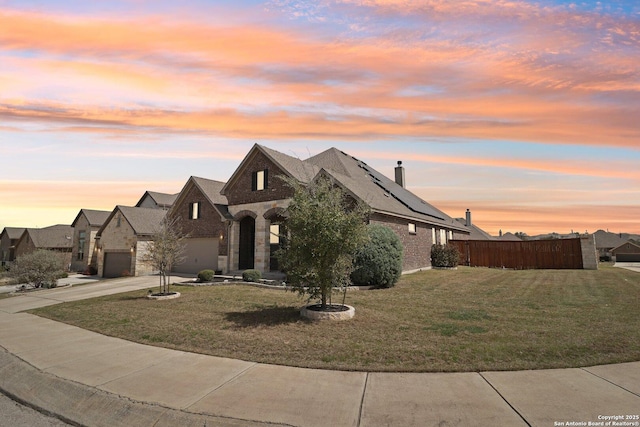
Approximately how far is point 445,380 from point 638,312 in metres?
8.47

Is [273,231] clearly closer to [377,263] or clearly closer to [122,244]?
[377,263]

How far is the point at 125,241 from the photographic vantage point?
2862 cm

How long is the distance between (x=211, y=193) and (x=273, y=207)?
6.89 meters

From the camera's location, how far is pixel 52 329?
9422 mm

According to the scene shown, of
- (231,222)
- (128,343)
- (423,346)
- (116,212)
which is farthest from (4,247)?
(423,346)

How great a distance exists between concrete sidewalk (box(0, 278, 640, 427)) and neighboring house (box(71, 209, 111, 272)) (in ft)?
114

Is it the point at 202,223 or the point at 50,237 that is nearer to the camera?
the point at 202,223

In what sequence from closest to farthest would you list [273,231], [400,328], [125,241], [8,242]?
1. [400,328]
2. [273,231]
3. [125,241]
4. [8,242]

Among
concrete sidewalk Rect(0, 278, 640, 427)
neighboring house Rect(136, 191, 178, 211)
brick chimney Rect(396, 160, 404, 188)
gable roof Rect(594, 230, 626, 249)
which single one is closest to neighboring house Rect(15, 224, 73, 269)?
neighboring house Rect(136, 191, 178, 211)

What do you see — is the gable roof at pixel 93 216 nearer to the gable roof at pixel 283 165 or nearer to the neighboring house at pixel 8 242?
the gable roof at pixel 283 165

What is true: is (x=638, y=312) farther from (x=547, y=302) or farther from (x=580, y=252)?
(x=580, y=252)

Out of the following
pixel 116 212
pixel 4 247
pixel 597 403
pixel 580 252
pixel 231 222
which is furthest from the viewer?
pixel 4 247

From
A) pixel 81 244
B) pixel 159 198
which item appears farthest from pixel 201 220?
pixel 81 244

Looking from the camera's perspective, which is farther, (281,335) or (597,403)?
(281,335)
